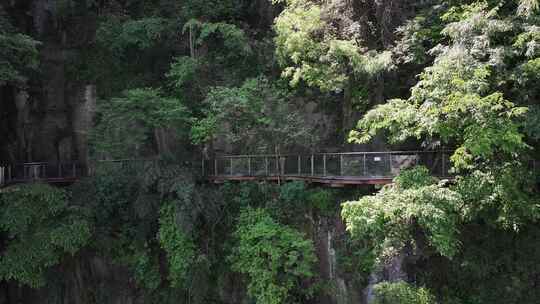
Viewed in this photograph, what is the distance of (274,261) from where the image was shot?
15.0 metres

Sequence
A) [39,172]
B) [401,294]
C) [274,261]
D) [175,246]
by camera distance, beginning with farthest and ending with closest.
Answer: [39,172] < [175,246] < [274,261] < [401,294]

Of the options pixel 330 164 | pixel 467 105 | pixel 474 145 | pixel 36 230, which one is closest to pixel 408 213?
pixel 474 145

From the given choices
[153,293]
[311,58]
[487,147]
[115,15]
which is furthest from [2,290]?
[487,147]

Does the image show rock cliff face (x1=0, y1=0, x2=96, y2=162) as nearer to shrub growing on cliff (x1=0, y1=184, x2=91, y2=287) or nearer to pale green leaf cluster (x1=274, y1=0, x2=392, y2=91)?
shrub growing on cliff (x1=0, y1=184, x2=91, y2=287)

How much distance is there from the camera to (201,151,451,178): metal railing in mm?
13938

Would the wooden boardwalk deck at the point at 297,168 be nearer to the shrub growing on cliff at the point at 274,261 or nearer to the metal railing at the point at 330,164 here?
the metal railing at the point at 330,164

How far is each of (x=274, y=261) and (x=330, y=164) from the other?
3504 millimetres

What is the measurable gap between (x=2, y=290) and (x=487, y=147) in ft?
61.3

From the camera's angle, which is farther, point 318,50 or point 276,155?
point 276,155

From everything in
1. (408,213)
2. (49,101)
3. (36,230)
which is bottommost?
(36,230)

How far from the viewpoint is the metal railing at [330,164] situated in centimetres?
1394

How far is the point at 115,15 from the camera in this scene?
23219 mm

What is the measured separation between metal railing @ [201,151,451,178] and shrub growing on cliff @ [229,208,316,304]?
2016 mm

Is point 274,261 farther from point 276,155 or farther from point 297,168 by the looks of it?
point 276,155
